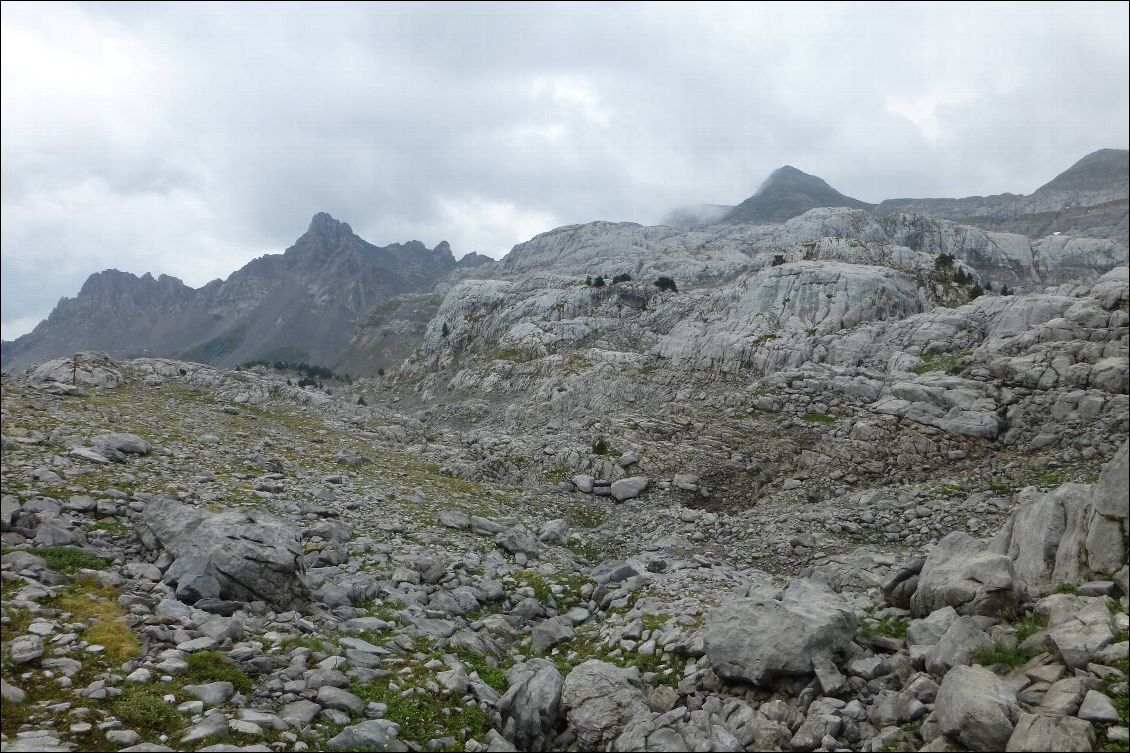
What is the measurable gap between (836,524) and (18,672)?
2535 cm

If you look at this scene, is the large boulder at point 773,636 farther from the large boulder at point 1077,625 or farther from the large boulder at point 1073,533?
the large boulder at point 1073,533

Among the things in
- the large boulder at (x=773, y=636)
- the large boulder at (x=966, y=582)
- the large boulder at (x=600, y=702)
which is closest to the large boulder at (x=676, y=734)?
the large boulder at (x=600, y=702)

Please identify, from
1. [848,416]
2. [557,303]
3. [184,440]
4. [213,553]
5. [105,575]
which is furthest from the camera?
[557,303]

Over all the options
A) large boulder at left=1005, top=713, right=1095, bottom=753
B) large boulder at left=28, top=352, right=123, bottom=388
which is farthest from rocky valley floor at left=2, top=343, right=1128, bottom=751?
large boulder at left=28, top=352, right=123, bottom=388

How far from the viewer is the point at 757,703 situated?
1017 centimetres

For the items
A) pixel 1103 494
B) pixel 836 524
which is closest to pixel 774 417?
pixel 836 524

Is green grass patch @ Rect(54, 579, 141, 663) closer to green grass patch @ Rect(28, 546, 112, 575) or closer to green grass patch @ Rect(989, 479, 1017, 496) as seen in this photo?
green grass patch @ Rect(28, 546, 112, 575)

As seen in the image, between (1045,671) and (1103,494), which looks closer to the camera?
(1045,671)

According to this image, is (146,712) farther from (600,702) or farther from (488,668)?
(600,702)

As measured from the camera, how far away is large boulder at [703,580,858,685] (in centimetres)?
1032

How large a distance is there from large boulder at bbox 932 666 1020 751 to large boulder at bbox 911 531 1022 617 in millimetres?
2965

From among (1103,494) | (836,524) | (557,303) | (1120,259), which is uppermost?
(1120,259)

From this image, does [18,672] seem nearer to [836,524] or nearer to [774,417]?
[836,524]

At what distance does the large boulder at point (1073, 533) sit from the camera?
32.7ft
